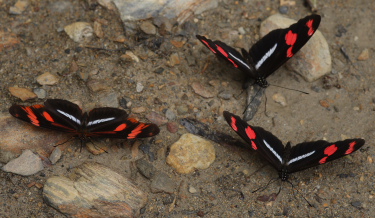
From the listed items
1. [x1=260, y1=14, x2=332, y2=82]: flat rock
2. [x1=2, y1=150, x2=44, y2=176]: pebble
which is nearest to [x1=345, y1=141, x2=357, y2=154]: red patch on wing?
[x1=260, y1=14, x2=332, y2=82]: flat rock

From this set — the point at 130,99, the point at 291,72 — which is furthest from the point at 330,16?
the point at 130,99

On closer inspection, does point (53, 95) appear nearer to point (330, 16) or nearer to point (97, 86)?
point (97, 86)

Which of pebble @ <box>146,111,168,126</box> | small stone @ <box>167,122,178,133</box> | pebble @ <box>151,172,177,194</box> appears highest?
pebble @ <box>146,111,168,126</box>

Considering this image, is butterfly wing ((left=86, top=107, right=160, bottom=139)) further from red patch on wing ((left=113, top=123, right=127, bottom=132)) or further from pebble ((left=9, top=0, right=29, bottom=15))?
pebble ((left=9, top=0, right=29, bottom=15))

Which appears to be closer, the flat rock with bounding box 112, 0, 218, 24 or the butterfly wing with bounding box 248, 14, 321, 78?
the butterfly wing with bounding box 248, 14, 321, 78

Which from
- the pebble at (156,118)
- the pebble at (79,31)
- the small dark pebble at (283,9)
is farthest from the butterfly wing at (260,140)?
the pebble at (79,31)

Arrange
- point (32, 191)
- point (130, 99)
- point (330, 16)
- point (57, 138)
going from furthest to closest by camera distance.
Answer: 1. point (330, 16)
2. point (130, 99)
3. point (57, 138)
4. point (32, 191)

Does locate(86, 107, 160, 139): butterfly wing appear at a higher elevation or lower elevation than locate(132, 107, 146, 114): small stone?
higher
